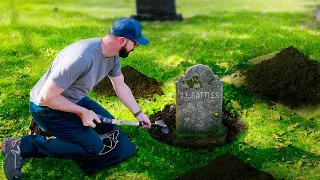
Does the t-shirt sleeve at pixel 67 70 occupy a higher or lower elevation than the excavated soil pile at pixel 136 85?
higher

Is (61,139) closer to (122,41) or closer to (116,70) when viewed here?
(116,70)

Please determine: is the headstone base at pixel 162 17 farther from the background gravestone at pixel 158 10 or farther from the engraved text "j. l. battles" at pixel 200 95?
the engraved text "j. l. battles" at pixel 200 95

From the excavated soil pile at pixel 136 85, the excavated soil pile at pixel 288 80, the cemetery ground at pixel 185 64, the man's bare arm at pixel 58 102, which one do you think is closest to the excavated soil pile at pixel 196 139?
the cemetery ground at pixel 185 64

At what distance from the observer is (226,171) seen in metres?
4.37

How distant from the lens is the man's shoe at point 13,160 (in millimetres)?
4547

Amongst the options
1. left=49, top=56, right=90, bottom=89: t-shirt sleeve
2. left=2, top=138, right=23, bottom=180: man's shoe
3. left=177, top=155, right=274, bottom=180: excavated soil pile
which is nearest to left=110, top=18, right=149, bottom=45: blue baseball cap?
left=49, top=56, right=90, bottom=89: t-shirt sleeve

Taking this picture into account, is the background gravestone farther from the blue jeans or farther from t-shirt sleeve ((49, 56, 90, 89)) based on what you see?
t-shirt sleeve ((49, 56, 90, 89))

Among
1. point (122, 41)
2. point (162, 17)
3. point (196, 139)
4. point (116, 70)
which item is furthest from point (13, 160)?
point (162, 17)

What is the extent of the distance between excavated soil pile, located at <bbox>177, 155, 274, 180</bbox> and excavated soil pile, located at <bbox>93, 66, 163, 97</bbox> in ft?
6.59

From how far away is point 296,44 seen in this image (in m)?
8.27

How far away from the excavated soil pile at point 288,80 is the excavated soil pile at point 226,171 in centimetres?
171

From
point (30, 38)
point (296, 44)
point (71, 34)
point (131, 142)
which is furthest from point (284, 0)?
point (131, 142)

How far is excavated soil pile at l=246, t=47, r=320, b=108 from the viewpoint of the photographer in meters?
5.84

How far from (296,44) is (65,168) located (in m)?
5.38
